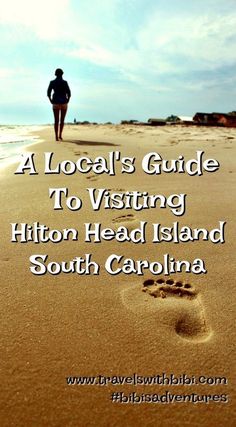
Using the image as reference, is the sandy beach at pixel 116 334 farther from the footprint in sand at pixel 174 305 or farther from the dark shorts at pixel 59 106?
the dark shorts at pixel 59 106

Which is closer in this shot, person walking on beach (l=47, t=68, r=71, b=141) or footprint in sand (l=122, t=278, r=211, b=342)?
footprint in sand (l=122, t=278, r=211, b=342)

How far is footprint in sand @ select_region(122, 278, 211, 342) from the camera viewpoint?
1.21 m

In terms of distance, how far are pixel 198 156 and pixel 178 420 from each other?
3.80 m

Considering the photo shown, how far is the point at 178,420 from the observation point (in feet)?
2.98

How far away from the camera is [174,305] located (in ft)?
4.34

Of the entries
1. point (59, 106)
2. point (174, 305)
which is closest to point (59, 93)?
point (59, 106)

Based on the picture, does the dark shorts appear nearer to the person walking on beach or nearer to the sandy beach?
the person walking on beach

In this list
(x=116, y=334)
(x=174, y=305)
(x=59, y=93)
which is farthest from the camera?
(x=59, y=93)

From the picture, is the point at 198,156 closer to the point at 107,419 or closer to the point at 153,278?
the point at 153,278

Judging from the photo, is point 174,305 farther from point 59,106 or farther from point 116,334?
point 59,106

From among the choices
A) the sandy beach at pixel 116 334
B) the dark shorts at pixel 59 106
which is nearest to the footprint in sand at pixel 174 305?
the sandy beach at pixel 116 334

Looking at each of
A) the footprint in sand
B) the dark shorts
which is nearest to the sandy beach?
the footprint in sand

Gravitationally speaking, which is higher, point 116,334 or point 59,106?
point 59,106

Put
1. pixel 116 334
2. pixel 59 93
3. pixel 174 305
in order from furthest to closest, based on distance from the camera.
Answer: pixel 59 93
pixel 174 305
pixel 116 334
